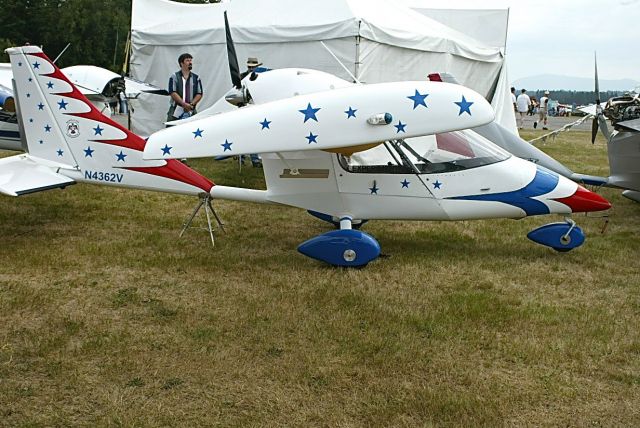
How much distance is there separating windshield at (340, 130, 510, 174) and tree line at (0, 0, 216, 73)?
49600mm

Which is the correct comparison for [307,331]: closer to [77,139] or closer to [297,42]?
[77,139]

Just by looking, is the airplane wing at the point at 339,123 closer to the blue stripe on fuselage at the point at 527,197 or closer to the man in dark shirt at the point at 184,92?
the blue stripe on fuselage at the point at 527,197

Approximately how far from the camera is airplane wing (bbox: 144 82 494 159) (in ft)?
15.3

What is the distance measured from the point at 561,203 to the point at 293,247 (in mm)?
2528

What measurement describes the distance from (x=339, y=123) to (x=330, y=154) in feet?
2.77

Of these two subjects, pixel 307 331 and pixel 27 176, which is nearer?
pixel 307 331

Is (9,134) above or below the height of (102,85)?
below

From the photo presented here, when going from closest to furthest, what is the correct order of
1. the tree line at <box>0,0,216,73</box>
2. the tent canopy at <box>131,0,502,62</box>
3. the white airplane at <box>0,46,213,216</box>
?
the white airplane at <box>0,46,213,216</box> < the tent canopy at <box>131,0,502,62</box> < the tree line at <box>0,0,216,73</box>

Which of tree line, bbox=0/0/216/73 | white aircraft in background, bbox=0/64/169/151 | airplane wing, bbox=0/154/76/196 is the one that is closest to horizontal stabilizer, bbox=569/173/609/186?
airplane wing, bbox=0/154/76/196

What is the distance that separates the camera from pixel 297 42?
11.3m

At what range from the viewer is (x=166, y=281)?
5.06 metres

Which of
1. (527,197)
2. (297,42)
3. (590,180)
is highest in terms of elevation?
(297,42)

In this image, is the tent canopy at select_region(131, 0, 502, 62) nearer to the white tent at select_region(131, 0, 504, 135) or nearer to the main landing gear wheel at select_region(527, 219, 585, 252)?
the white tent at select_region(131, 0, 504, 135)

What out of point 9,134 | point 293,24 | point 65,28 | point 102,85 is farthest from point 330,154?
point 65,28
